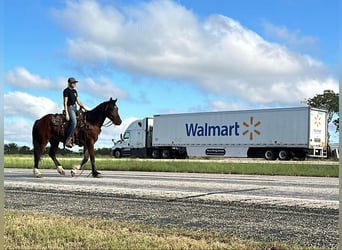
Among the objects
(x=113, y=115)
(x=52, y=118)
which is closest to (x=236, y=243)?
(x=113, y=115)

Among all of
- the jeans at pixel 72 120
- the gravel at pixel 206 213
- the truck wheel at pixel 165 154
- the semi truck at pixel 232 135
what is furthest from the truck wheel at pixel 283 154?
the gravel at pixel 206 213

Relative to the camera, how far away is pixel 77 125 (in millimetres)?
13203

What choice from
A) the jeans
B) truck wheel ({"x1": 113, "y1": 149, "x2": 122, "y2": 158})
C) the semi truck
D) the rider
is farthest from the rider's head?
truck wheel ({"x1": 113, "y1": 149, "x2": 122, "y2": 158})

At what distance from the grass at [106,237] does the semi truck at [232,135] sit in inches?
1211

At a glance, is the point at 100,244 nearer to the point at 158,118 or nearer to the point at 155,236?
the point at 155,236

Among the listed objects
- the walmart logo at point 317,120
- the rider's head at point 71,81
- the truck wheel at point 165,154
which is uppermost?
the walmart logo at point 317,120

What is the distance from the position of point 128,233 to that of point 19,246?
1.07 metres

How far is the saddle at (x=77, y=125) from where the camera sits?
43.5 feet

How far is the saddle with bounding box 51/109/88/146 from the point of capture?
43.5 ft

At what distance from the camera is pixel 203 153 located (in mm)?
39531

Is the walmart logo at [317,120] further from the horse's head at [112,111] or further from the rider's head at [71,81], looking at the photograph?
the rider's head at [71,81]

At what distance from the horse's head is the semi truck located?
23846 millimetres

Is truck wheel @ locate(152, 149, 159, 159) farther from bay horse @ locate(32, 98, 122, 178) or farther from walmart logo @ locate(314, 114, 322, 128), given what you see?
bay horse @ locate(32, 98, 122, 178)

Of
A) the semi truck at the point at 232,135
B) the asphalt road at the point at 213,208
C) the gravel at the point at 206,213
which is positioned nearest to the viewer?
the gravel at the point at 206,213
